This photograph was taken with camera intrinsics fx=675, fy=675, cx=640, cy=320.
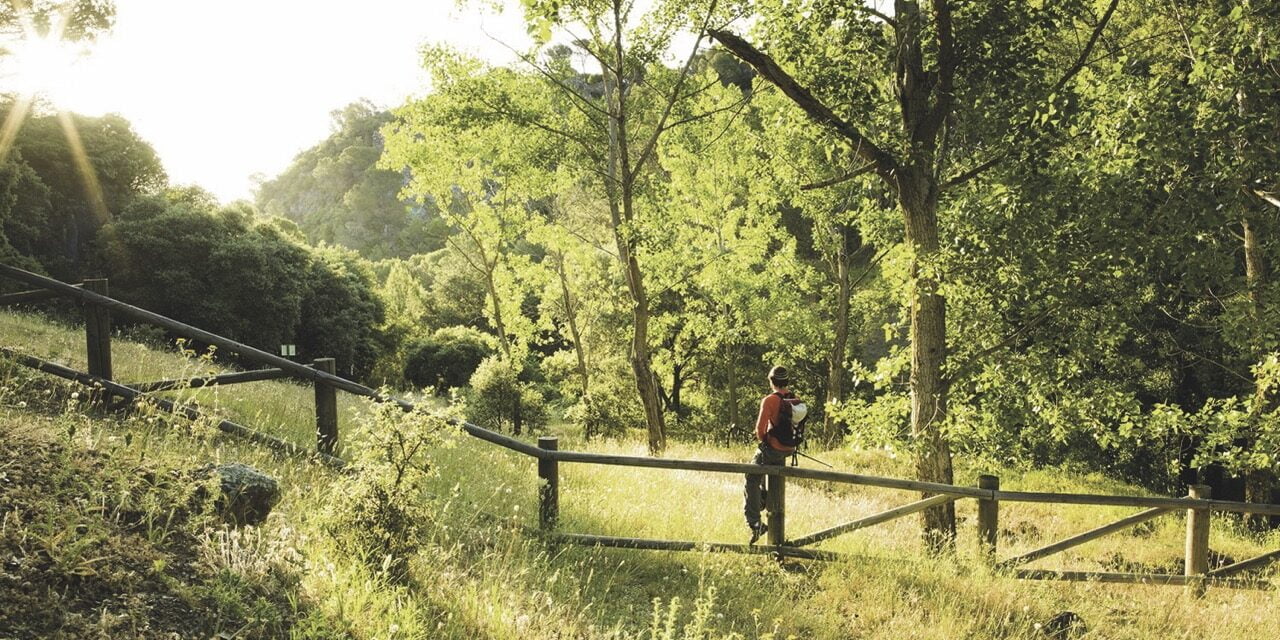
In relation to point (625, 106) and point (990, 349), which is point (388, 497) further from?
point (625, 106)

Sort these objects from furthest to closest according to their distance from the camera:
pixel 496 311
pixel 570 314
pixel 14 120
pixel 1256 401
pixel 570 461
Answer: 1. pixel 570 314
2. pixel 496 311
3. pixel 14 120
4. pixel 1256 401
5. pixel 570 461

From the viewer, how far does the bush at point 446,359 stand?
41.6 metres

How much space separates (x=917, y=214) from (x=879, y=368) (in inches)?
80.6

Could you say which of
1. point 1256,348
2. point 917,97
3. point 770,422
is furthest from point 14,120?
point 1256,348

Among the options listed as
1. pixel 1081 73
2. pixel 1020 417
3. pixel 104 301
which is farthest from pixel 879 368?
pixel 104 301

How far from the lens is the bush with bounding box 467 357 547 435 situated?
27.3 meters

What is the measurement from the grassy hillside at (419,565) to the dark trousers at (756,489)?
46 centimetres

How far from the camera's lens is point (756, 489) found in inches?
289

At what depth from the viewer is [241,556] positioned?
13.6 ft

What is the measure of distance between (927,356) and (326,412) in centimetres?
725

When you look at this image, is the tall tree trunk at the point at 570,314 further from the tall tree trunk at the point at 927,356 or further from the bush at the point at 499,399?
the tall tree trunk at the point at 927,356

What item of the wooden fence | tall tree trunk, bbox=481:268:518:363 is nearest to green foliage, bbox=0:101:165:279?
tall tree trunk, bbox=481:268:518:363

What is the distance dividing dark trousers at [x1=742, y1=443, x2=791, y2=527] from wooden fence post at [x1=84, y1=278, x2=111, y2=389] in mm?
7120

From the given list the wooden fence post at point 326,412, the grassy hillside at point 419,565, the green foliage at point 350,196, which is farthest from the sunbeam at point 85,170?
the green foliage at point 350,196
